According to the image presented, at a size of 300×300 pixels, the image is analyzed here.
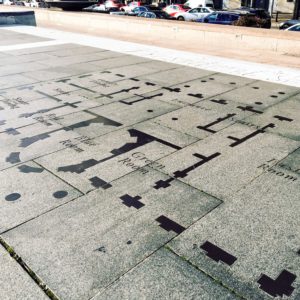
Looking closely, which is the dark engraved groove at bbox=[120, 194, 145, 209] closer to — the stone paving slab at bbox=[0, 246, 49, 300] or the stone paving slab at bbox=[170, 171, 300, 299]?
the stone paving slab at bbox=[170, 171, 300, 299]

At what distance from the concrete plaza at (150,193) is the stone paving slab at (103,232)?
0.05 feet

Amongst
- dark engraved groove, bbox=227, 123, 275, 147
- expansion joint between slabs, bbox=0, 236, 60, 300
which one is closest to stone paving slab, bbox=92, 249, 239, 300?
expansion joint between slabs, bbox=0, 236, 60, 300

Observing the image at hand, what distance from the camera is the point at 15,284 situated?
11.5 ft

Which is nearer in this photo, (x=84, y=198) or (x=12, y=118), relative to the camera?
(x=84, y=198)

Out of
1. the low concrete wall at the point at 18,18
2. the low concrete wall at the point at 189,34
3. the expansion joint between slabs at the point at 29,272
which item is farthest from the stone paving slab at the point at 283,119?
the low concrete wall at the point at 18,18

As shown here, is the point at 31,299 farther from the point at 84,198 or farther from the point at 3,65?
the point at 3,65

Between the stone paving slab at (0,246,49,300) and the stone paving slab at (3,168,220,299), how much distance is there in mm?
132

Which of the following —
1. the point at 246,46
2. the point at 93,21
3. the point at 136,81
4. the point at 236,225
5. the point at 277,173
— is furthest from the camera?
the point at 93,21

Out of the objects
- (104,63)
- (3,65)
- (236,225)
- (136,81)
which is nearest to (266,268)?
(236,225)

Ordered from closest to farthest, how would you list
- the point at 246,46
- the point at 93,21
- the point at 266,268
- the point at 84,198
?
1. the point at 266,268
2. the point at 84,198
3. the point at 246,46
4. the point at 93,21

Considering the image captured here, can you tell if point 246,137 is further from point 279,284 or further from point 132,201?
point 279,284

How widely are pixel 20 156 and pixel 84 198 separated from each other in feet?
6.03

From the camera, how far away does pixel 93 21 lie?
2266 cm

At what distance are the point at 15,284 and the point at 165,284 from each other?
147 centimetres
